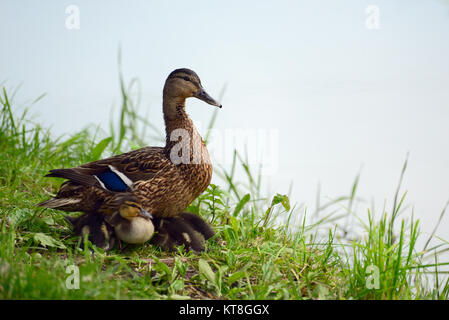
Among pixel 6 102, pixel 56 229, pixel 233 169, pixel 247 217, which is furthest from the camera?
pixel 6 102

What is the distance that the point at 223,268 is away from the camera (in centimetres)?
332

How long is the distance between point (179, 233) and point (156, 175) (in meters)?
0.48

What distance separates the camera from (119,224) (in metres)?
3.62

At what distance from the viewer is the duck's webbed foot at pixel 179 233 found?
379cm

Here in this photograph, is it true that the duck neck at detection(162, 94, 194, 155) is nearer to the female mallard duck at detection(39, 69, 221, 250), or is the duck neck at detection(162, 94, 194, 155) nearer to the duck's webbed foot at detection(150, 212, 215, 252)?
the female mallard duck at detection(39, 69, 221, 250)

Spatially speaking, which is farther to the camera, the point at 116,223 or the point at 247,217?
the point at 247,217

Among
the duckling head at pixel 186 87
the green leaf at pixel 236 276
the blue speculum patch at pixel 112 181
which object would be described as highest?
the duckling head at pixel 186 87

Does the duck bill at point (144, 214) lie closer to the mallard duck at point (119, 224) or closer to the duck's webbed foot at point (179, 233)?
the mallard duck at point (119, 224)

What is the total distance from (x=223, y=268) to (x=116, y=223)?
0.89 meters

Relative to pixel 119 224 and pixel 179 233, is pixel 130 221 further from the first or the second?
pixel 179 233

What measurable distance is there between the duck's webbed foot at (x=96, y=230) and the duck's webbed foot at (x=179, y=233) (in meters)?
0.35

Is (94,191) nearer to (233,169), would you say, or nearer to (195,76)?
(195,76)

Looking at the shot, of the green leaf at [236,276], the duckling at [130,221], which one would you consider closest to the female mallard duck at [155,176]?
the duckling at [130,221]
